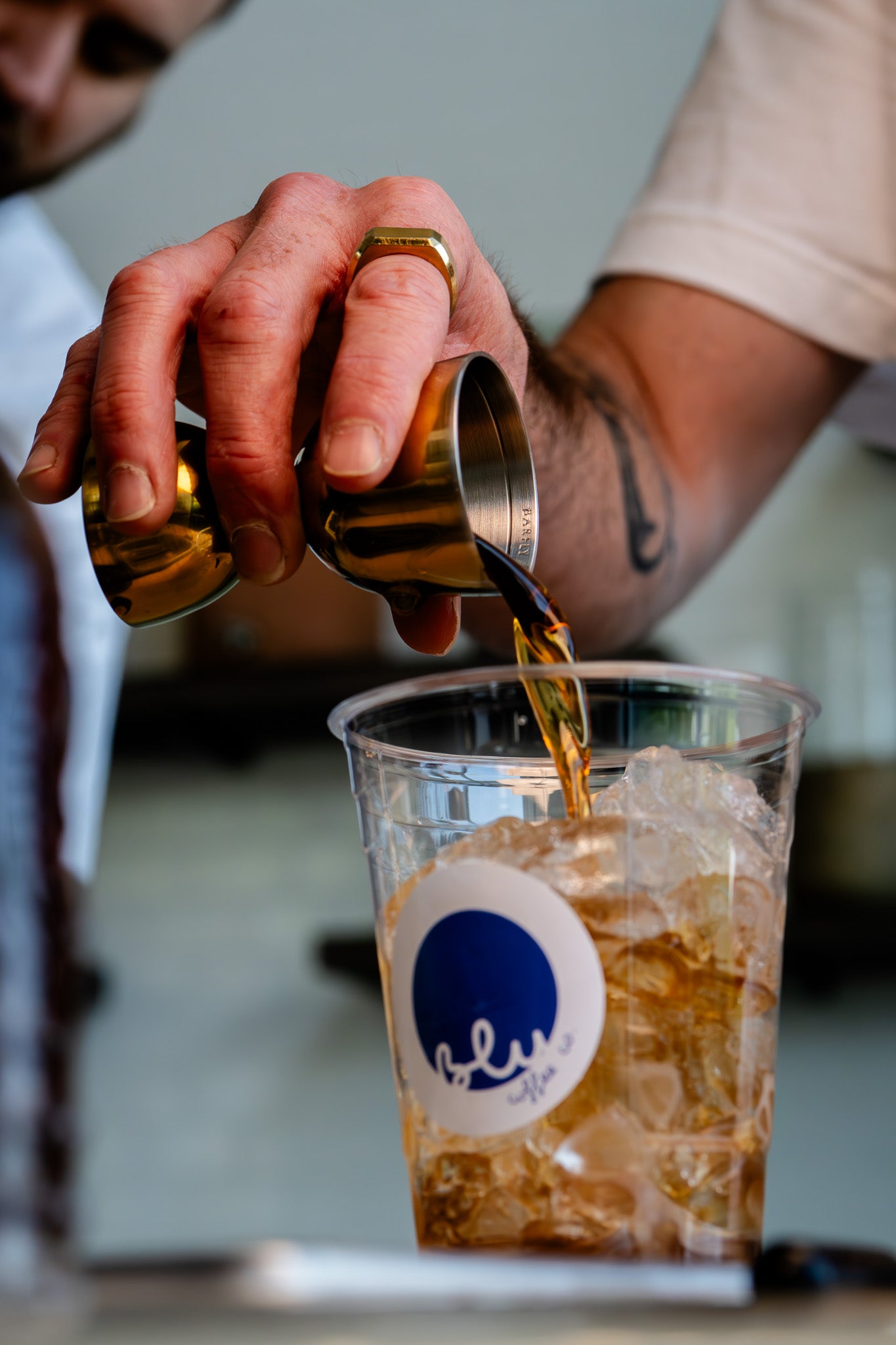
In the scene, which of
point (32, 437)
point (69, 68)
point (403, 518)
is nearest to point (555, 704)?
point (403, 518)

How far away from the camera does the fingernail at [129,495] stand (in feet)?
1.47

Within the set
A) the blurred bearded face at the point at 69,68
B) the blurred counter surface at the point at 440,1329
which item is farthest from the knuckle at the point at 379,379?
the blurred bearded face at the point at 69,68

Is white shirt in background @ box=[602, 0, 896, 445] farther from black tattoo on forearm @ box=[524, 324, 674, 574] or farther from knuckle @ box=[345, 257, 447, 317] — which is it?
knuckle @ box=[345, 257, 447, 317]

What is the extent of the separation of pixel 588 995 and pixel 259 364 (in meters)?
0.27

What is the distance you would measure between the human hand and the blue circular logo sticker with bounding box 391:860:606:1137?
154 millimetres

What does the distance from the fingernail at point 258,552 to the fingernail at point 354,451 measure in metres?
0.06

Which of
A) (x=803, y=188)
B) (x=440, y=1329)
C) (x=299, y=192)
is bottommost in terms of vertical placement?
(x=440, y=1329)

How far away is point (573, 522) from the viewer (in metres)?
0.96

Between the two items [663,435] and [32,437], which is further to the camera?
[32,437]

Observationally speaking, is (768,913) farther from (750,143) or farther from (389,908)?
(750,143)

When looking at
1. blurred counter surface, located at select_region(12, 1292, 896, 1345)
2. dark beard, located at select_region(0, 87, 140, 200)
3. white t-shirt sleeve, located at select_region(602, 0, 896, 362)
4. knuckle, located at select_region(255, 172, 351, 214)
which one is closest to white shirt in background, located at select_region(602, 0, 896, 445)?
white t-shirt sleeve, located at select_region(602, 0, 896, 362)

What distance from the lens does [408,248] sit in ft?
1.68

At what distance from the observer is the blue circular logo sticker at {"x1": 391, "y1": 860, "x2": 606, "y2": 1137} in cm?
38

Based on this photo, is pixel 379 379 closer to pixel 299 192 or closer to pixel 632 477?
pixel 299 192
